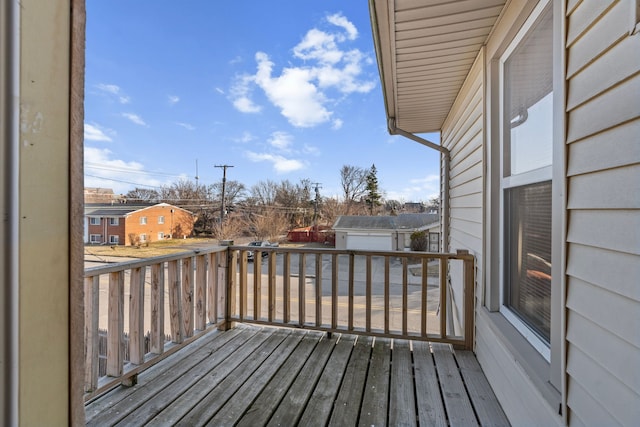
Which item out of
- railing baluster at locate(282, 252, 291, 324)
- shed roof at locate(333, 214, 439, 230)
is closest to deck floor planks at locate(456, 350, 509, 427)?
railing baluster at locate(282, 252, 291, 324)

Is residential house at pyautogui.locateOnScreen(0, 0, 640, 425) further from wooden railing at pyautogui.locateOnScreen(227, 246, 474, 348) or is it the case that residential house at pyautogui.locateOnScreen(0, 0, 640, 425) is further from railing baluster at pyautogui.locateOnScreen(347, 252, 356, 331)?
railing baluster at pyautogui.locateOnScreen(347, 252, 356, 331)

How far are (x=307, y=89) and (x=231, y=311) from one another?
43.5ft

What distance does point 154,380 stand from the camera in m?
1.98

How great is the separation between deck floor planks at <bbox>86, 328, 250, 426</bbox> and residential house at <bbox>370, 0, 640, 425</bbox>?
2000 mm

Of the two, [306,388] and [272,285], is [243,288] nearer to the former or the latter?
[272,285]

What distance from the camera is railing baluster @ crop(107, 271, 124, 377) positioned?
1854 millimetres

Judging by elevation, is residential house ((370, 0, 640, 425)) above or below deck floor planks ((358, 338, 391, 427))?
above

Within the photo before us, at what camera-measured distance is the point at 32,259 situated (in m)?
0.44

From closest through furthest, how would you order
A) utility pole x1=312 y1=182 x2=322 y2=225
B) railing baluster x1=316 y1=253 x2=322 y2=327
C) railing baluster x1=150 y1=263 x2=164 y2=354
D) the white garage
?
railing baluster x1=150 y1=263 x2=164 y2=354
railing baluster x1=316 y1=253 x2=322 y2=327
the white garage
utility pole x1=312 y1=182 x2=322 y2=225

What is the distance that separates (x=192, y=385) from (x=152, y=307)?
61cm

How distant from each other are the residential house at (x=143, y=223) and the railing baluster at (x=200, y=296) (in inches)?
594

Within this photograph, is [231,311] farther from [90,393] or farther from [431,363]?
[431,363]

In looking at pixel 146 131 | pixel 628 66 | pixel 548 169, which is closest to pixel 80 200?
pixel 628 66

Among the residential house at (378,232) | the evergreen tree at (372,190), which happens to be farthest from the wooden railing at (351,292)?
the evergreen tree at (372,190)
